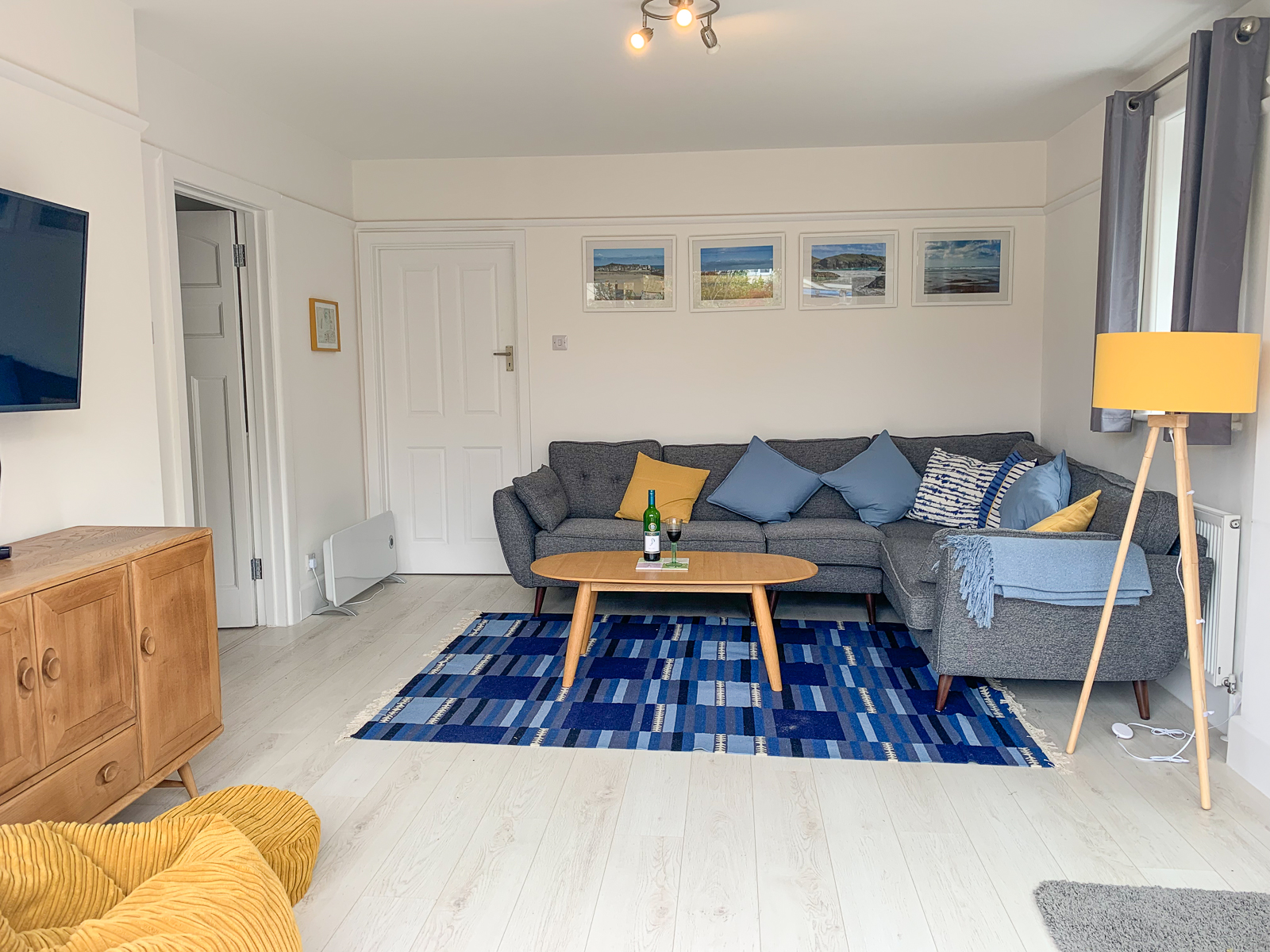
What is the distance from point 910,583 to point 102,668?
2.75m

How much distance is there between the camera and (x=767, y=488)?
15.9 ft

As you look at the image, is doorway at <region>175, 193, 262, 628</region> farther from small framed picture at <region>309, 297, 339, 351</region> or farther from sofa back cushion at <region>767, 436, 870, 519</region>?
sofa back cushion at <region>767, 436, 870, 519</region>

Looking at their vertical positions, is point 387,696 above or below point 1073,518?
below

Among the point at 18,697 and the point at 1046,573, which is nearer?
the point at 18,697

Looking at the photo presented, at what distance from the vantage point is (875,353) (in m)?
5.21

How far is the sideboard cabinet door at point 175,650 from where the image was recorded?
7.86ft

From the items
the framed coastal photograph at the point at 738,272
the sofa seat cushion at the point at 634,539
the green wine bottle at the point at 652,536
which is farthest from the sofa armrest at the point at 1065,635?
the framed coastal photograph at the point at 738,272

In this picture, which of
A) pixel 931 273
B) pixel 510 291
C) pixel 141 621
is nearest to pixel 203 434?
pixel 510 291

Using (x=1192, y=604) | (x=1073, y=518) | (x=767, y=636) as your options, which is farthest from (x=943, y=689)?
(x=1192, y=604)

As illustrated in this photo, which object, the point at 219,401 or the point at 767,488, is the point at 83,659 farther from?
the point at 767,488

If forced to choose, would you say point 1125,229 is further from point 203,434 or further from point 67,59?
point 203,434

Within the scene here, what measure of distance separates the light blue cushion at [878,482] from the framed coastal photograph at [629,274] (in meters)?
1.42

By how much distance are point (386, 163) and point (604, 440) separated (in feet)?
6.82

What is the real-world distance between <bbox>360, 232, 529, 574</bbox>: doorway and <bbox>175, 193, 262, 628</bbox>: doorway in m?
1.15
